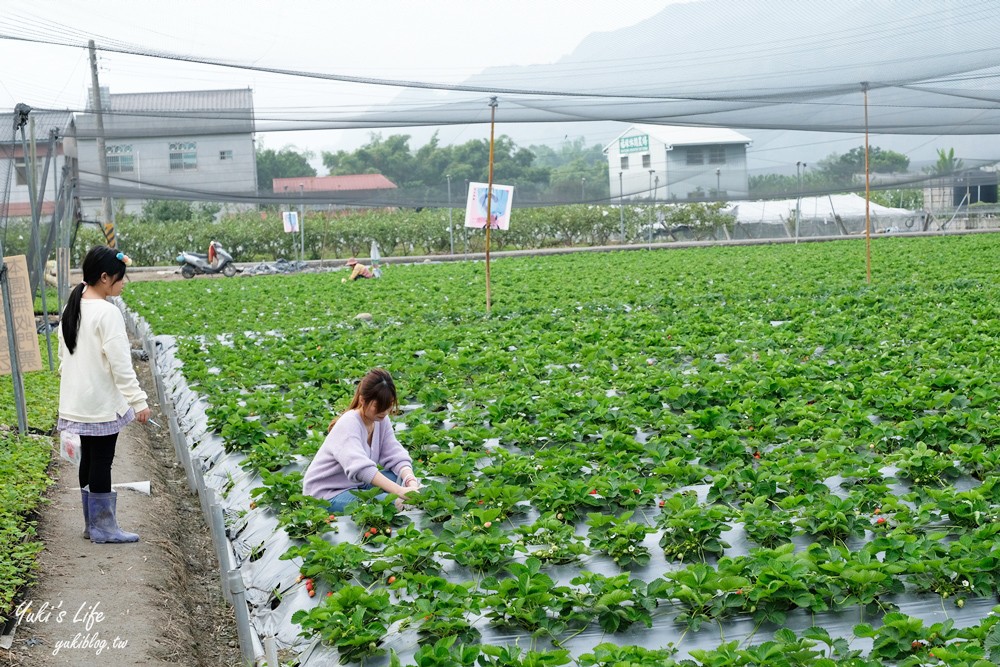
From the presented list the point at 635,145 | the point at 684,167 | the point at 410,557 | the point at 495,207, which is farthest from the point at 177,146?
Answer: the point at 635,145

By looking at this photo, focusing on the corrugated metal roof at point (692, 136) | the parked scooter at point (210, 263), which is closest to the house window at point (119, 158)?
the parked scooter at point (210, 263)

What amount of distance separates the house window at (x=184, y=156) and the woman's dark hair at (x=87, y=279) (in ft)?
33.0

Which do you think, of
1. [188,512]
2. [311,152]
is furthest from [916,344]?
[311,152]

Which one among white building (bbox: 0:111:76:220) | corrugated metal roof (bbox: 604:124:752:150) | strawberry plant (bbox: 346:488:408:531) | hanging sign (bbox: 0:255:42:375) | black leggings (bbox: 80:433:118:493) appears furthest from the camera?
corrugated metal roof (bbox: 604:124:752:150)

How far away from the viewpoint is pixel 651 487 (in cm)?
436

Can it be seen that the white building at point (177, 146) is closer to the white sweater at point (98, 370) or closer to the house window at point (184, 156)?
the house window at point (184, 156)

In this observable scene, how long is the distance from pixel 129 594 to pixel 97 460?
0.77 m

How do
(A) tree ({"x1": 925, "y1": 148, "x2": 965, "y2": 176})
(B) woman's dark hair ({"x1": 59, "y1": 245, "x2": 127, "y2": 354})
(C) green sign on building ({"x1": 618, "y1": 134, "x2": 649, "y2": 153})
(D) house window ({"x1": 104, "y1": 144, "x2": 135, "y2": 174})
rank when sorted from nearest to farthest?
(B) woman's dark hair ({"x1": 59, "y1": 245, "x2": 127, "y2": 354}) < (D) house window ({"x1": 104, "y1": 144, "x2": 135, "y2": 174}) < (A) tree ({"x1": 925, "y1": 148, "x2": 965, "y2": 176}) < (C) green sign on building ({"x1": 618, "y1": 134, "x2": 649, "y2": 153})

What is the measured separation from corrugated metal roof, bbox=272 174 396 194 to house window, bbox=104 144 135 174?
2.33 metres

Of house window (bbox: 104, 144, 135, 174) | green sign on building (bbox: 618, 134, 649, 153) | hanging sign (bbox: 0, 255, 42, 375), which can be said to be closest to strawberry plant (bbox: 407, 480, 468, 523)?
hanging sign (bbox: 0, 255, 42, 375)

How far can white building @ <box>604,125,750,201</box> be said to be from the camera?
74.2 feet

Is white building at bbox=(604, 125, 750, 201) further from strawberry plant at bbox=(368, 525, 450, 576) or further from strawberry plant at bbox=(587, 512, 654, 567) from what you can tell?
strawberry plant at bbox=(368, 525, 450, 576)

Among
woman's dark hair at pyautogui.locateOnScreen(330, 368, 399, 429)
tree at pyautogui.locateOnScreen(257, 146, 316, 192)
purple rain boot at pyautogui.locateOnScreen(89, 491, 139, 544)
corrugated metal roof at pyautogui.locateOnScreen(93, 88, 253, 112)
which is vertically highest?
corrugated metal roof at pyautogui.locateOnScreen(93, 88, 253, 112)

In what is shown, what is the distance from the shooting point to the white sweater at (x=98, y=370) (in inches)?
183
